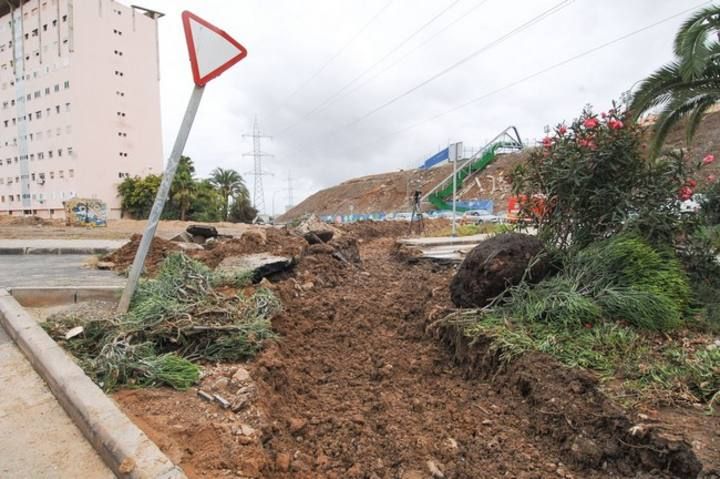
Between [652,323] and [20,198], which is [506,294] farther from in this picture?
[20,198]

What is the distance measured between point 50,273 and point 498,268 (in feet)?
22.6

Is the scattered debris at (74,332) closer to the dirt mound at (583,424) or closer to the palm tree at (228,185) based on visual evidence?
the dirt mound at (583,424)

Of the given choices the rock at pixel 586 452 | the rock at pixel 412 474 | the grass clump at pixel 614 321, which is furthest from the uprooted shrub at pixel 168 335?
the rock at pixel 586 452

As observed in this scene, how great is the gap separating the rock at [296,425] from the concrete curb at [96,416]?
2.62 feet

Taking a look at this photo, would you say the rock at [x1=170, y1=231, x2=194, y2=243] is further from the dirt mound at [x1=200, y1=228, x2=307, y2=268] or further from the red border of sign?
the red border of sign

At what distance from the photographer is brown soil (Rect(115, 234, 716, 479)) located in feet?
6.88

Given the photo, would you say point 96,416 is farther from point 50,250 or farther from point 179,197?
point 179,197

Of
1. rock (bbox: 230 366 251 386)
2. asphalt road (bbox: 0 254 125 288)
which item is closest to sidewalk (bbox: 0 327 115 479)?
rock (bbox: 230 366 251 386)

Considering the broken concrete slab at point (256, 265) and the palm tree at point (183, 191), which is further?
the palm tree at point (183, 191)

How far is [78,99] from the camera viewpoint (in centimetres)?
4569

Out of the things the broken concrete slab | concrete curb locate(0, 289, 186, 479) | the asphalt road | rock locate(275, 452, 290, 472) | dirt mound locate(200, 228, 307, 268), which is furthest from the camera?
dirt mound locate(200, 228, 307, 268)

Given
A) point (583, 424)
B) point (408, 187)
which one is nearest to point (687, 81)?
point (583, 424)

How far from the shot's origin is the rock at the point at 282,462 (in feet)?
A: 6.82

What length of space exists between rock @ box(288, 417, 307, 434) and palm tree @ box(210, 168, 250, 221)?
53.6 meters
